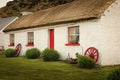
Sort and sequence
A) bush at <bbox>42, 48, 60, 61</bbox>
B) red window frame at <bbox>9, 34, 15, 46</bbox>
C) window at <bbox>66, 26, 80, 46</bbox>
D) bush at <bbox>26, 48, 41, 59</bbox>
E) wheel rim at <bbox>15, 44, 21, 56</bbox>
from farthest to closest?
red window frame at <bbox>9, 34, 15, 46</bbox>, wheel rim at <bbox>15, 44, 21, 56</bbox>, bush at <bbox>26, 48, 41, 59</bbox>, bush at <bbox>42, 48, 60, 61</bbox>, window at <bbox>66, 26, 80, 46</bbox>

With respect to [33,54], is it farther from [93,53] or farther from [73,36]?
[93,53]

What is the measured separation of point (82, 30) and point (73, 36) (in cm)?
146

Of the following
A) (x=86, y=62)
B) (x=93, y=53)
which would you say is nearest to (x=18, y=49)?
(x=93, y=53)

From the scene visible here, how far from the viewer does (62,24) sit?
2169 cm

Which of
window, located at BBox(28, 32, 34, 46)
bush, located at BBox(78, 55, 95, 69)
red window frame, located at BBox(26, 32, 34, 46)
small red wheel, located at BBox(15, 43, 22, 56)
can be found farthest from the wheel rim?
bush, located at BBox(78, 55, 95, 69)

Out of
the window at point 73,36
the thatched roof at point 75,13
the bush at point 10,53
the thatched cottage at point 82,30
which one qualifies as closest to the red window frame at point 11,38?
the bush at point 10,53

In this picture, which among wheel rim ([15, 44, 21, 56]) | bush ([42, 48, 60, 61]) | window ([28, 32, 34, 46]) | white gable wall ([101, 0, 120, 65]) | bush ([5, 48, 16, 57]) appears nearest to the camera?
white gable wall ([101, 0, 120, 65])

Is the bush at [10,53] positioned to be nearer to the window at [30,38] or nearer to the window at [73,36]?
the window at [30,38]

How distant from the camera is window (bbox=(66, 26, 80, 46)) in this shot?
67.6ft

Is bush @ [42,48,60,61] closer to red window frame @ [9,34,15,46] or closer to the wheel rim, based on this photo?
the wheel rim

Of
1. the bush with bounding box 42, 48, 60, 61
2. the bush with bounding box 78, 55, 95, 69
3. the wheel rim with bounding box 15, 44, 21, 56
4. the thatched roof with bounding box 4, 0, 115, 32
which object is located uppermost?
the thatched roof with bounding box 4, 0, 115, 32

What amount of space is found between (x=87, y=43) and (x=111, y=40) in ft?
5.45

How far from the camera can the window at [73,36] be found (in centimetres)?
2061

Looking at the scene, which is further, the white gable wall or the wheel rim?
the wheel rim
